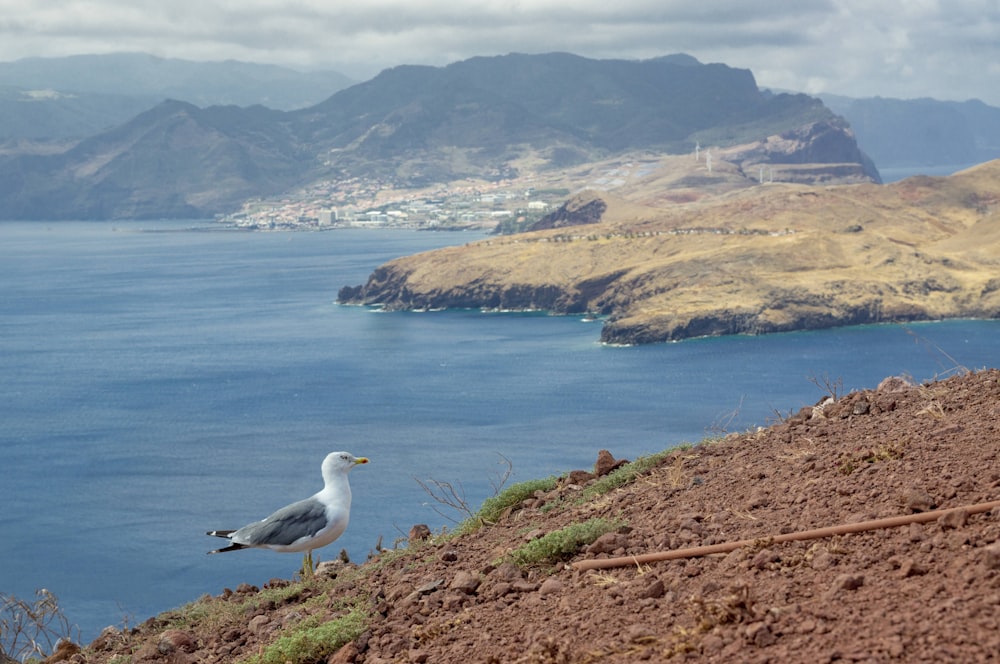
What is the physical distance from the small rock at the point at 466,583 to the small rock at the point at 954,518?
2.33 metres

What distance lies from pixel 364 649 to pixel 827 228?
12597cm

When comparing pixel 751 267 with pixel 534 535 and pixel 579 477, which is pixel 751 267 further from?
pixel 534 535

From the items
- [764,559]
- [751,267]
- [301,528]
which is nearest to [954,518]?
[764,559]

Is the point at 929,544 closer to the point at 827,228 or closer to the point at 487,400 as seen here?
the point at 487,400

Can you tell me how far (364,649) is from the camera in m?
5.75

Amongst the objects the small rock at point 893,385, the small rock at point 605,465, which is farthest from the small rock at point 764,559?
the small rock at point 893,385

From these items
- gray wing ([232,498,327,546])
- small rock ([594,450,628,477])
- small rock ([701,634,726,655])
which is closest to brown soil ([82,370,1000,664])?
small rock ([701,634,726,655])

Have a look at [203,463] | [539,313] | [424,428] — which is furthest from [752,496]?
[539,313]

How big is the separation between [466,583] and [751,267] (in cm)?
10335

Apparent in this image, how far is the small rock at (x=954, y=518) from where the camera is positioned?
500 centimetres

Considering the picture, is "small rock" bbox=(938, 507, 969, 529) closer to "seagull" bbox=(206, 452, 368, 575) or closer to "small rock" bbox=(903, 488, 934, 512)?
"small rock" bbox=(903, 488, 934, 512)

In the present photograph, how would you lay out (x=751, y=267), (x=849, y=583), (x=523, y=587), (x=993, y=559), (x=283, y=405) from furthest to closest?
(x=751, y=267)
(x=283, y=405)
(x=523, y=587)
(x=849, y=583)
(x=993, y=559)

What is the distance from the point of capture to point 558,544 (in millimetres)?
6125

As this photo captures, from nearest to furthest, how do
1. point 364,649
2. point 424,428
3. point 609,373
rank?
point 364,649 < point 424,428 < point 609,373
